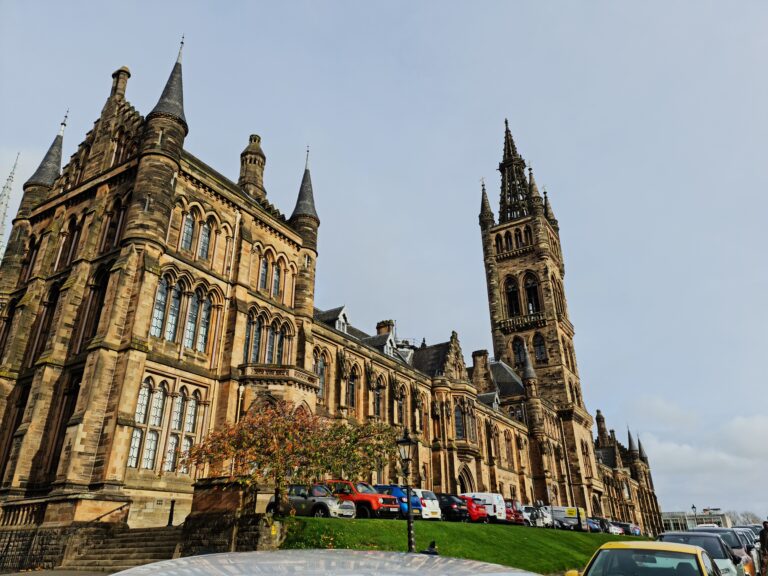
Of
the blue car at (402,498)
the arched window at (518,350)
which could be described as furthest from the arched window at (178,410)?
the arched window at (518,350)

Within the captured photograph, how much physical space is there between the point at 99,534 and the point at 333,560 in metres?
18.2

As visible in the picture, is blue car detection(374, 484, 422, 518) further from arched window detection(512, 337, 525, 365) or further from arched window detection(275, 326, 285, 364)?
arched window detection(512, 337, 525, 365)

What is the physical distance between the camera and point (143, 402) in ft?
68.9

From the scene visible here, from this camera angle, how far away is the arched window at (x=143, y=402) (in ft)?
67.8

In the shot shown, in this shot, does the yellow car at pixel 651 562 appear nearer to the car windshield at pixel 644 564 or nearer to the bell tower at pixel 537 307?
the car windshield at pixel 644 564

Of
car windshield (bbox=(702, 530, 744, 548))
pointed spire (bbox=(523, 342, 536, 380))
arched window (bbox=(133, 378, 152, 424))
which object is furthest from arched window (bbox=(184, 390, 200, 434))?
pointed spire (bbox=(523, 342, 536, 380))

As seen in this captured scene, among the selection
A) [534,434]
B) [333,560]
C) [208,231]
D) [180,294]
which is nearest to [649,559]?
[333,560]

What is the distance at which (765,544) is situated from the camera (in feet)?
50.1

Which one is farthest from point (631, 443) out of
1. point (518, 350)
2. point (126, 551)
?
point (126, 551)

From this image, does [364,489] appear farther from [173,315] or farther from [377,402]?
[377,402]

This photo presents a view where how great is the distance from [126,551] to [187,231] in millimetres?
14151

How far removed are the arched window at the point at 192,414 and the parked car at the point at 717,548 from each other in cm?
1778

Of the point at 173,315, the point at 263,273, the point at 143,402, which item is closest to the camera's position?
the point at 143,402

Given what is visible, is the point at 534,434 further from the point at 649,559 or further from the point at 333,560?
the point at 333,560
